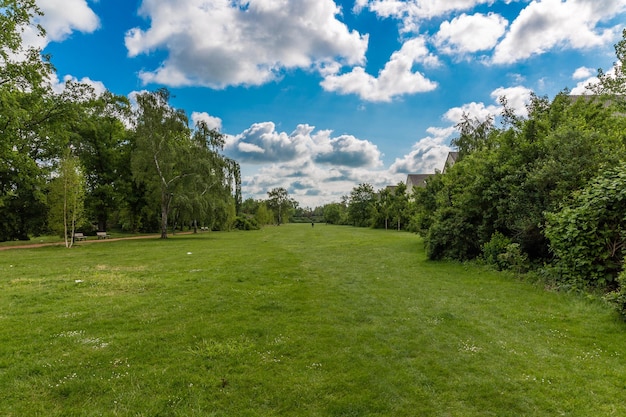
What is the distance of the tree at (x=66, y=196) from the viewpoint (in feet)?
70.0

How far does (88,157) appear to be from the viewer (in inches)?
1341

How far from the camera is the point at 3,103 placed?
1870 cm

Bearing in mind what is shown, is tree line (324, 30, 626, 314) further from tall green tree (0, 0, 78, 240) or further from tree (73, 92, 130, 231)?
tree (73, 92, 130, 231)

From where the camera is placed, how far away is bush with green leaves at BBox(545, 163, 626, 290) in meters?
7.68

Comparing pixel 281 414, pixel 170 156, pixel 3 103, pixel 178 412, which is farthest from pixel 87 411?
pixel 170 156

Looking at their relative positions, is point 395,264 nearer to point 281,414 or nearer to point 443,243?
point 443,243

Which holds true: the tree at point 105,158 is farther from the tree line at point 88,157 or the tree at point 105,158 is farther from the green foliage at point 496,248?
the green foliage at point 496,248

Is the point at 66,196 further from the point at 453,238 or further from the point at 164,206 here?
the point at 453,238

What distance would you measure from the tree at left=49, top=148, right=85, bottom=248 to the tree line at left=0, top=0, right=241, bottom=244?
6cm

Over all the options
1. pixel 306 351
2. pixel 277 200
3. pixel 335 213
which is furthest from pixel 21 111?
pixel 335 213

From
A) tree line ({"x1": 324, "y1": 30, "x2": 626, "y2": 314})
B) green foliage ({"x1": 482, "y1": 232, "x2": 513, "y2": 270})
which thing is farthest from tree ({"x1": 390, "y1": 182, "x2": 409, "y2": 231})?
green foliage ({"x1": 482, "y1": 232, "x2": 513, "y2": 270})

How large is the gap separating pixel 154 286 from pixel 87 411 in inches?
252

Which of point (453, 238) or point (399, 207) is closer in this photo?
point (453, 238)

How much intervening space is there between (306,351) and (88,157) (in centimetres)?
3826
